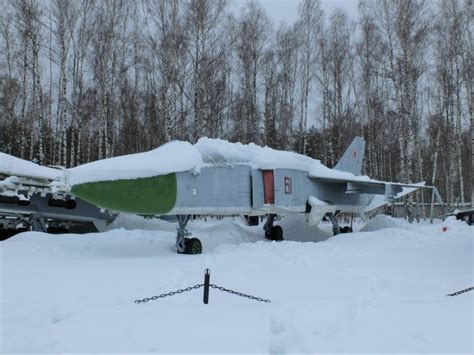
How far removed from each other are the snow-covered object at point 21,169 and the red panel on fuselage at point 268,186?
Result: 17.0 feet

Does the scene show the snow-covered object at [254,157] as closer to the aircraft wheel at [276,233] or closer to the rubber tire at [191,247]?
the rubber tire at [191,247]

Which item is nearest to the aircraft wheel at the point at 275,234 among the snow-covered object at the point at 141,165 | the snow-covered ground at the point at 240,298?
the snow-covered ground at the point at 240,298

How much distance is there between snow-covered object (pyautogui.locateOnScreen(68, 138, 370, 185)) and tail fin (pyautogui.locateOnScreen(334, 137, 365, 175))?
4.54 meters

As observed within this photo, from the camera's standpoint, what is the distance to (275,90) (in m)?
27.8

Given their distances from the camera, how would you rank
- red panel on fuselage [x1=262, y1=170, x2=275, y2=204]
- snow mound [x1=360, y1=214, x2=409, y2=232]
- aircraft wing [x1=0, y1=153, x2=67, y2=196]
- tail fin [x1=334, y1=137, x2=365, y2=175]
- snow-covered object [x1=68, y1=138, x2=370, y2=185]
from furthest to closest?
tail fin [x1=334, y1=137, x2=365, y2=175], snow mound [x1=360, y1=214, x2=409, y2=232], red panel on fuselage [x1=262, y1=170, x2=275, y2=204], aircraft wing [x1=0, y1=153, x2=67, y2=196], snow-covered object [x1=68, y1=138, x2=370, y2=185]

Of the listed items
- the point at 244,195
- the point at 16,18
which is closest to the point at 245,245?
the point at 244,195

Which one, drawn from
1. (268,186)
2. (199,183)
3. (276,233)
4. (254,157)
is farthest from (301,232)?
(199,183)

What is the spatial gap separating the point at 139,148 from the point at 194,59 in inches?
334

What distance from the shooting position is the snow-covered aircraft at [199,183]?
27.1 ft

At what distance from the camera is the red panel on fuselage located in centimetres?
1123

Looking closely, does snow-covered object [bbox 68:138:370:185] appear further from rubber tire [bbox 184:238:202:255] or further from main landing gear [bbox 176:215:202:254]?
rubber tire [bbox 184:238:202:255]

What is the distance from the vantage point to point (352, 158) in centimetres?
1714

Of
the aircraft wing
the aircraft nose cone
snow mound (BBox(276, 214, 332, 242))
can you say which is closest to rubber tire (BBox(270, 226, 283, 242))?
snow mound (BBox(276, 214, 332, 242))

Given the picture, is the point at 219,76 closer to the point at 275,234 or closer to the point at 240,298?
the point at 275,234
